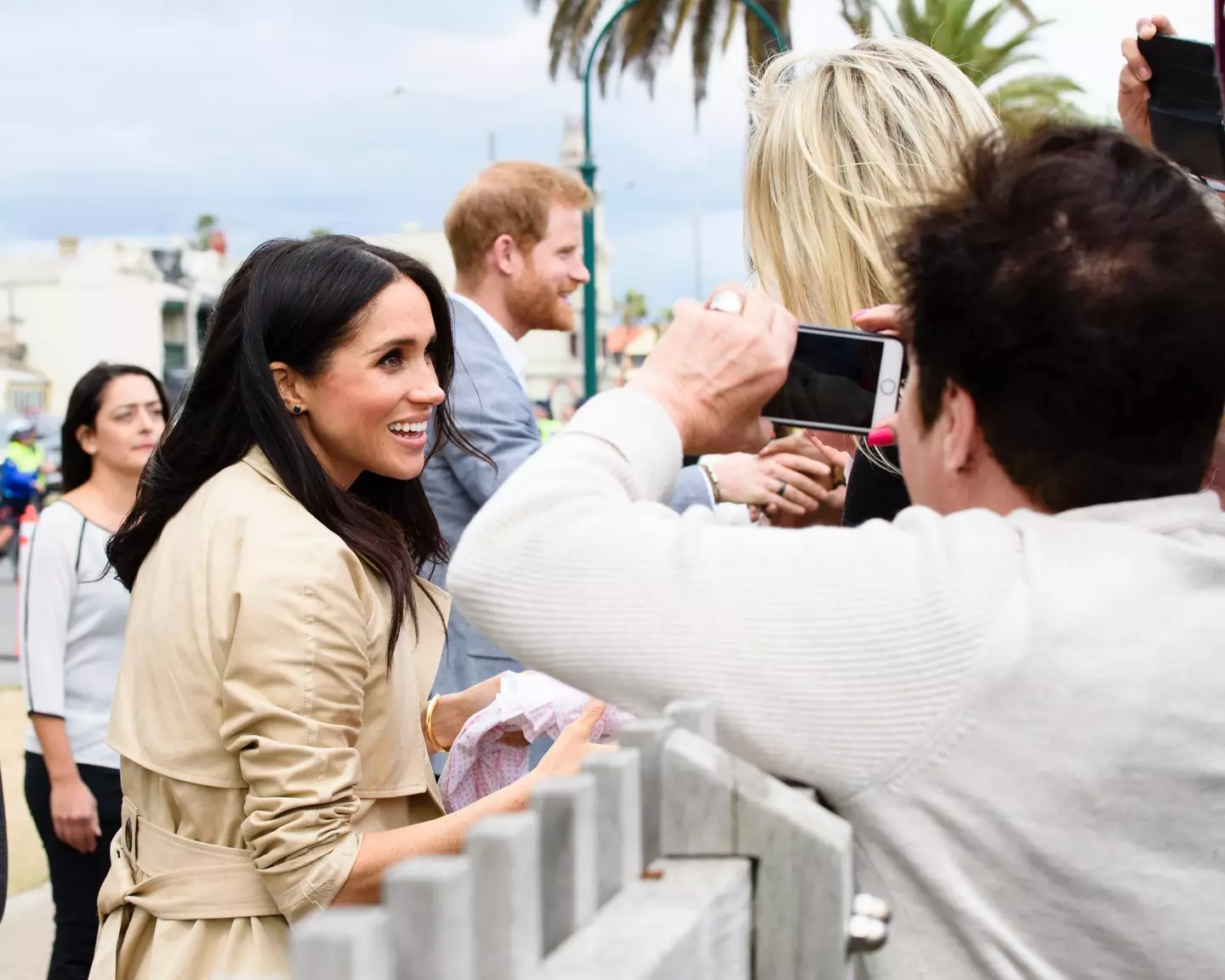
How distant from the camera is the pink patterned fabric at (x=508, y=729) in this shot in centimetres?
219

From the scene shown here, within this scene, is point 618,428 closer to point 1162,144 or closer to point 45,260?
point 1162,144

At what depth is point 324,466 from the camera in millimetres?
2514

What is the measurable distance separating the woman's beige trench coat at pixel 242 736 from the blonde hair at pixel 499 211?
2.52 meters

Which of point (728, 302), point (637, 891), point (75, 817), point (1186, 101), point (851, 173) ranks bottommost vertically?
point (75, 817)

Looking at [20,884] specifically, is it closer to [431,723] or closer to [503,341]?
[503,341]

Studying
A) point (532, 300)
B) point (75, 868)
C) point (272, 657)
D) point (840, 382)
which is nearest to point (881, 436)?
point (840, 382)

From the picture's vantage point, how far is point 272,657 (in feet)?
6.48

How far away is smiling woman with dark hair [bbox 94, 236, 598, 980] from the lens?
1.98m

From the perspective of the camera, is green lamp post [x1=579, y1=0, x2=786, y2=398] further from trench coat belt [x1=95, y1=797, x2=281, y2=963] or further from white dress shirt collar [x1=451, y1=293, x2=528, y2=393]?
trench coat belt [x1=95, y1=797, x2=281, y2=963]

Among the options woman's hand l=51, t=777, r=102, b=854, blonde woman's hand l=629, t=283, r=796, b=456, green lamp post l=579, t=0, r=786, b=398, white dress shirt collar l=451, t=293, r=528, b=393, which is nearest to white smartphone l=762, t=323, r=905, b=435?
blonde woman's hand l=629, t=283, r=796, b=456

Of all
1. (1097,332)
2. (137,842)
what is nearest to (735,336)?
(1097,332)

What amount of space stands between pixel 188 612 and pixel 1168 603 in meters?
1.46

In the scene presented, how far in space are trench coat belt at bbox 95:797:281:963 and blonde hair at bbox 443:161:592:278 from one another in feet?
9.30

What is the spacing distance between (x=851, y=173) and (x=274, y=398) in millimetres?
1054
